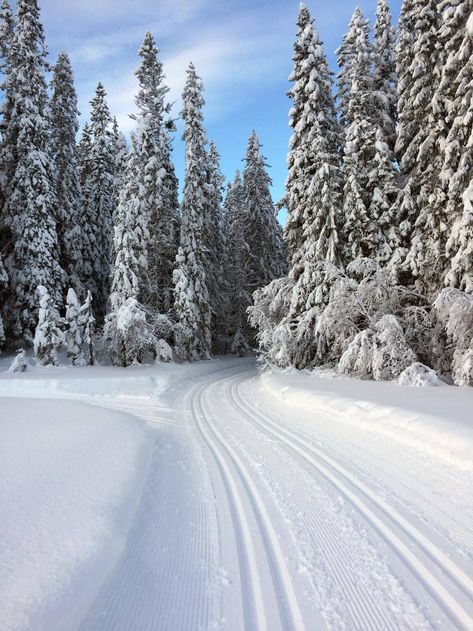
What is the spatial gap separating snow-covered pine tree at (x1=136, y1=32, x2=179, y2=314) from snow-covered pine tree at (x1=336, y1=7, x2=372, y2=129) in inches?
457

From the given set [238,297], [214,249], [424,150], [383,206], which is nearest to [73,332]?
[214,249]

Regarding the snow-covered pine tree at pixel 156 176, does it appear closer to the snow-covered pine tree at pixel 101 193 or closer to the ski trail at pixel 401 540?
the snow-covered pine tree at pixel 101 193

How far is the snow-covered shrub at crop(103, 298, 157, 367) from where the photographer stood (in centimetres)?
2316

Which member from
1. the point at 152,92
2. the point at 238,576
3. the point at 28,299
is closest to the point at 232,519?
the point at 238,576

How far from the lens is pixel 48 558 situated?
11.7ft

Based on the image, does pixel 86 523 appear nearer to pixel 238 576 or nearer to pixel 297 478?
pixel 238 576

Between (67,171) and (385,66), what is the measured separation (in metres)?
22.2

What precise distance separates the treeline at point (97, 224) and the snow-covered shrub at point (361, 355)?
12.2m

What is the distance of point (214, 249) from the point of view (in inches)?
1375

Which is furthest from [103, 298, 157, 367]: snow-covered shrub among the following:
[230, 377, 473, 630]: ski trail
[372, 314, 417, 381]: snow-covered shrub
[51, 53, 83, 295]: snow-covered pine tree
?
[230, 377, 473, 630]: ski trail

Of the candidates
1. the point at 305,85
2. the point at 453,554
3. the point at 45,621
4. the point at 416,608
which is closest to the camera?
the point at 45,621

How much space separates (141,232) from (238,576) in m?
23.1

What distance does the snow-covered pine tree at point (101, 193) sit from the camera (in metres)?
33.4

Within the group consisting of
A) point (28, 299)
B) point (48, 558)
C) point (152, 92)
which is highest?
point (152, 92)
